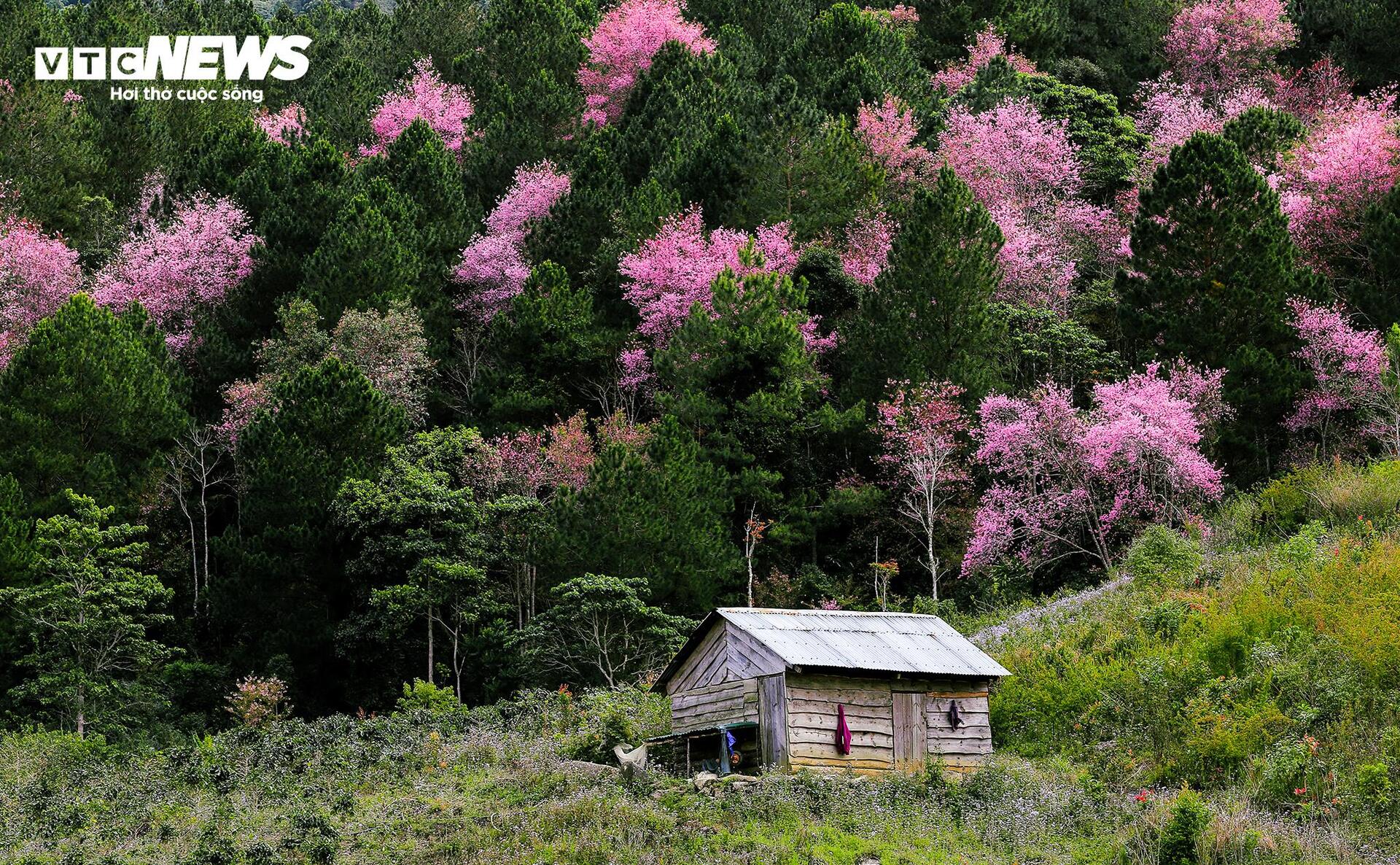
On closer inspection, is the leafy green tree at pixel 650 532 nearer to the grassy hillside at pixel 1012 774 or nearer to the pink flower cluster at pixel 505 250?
the grassy hillside at pixel 1012 774

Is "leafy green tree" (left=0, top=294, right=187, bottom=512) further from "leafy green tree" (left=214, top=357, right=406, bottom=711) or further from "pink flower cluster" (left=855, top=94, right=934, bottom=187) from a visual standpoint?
"pink flower cluster" (left=855, top=94, right=934, bottom=187)

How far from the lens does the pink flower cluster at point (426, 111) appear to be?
2462 inches

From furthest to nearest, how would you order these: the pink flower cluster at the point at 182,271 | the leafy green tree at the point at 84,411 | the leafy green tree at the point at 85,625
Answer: the pink flower cluster at the point at 182,271 < the leafy green tree at the point at 84,411 < the leafy green tree at the point at 85,625

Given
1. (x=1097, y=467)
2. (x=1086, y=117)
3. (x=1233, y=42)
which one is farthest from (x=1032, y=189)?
(x=1097, y=467)

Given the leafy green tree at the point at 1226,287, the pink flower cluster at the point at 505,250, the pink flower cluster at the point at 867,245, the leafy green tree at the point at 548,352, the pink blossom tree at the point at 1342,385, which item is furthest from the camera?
the pink flower cluster at the point at 505,250

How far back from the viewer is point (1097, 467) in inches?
1528

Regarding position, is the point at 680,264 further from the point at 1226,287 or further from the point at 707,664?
the point at 707,664

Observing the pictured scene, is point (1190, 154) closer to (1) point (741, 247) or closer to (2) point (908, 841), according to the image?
(1) point (741, 247)

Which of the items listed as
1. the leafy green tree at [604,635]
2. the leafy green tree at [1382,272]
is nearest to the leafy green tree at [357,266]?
the leafy green tree at [604,635]

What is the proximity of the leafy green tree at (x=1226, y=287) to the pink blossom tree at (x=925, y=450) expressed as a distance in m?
5.74

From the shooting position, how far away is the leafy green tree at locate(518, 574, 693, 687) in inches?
1388

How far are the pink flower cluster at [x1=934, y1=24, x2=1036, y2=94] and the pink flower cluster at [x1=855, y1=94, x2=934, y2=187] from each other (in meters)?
9.30

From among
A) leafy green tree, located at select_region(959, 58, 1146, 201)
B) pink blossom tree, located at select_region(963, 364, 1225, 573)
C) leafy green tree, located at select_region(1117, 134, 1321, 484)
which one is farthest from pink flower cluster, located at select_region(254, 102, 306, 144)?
leafy green tree, located at select_region(1117, 134, 1321, 484)

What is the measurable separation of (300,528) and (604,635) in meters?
9.70
